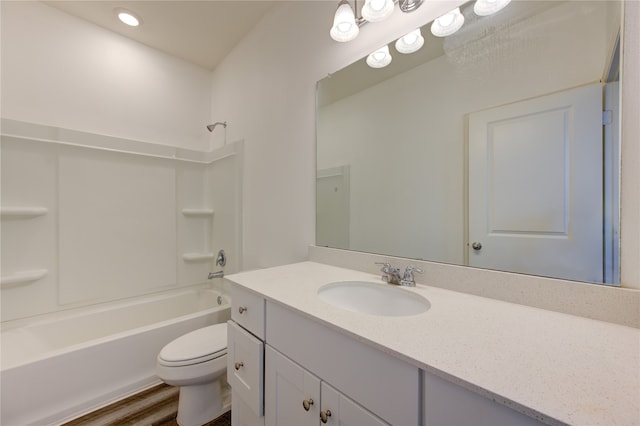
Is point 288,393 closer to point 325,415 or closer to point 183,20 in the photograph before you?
point 325,415

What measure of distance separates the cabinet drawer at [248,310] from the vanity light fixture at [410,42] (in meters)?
1.30

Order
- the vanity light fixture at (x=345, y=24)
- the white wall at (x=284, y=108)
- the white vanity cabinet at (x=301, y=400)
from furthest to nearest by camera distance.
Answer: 1. the white wall at (x=284, y=108)
2. the vanity light fixture at (x=345, y=24)
3. the white vanity cabinet at (x=301, y=400)

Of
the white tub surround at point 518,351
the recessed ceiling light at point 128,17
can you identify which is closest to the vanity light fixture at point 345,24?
the white tub surround at point 518,351

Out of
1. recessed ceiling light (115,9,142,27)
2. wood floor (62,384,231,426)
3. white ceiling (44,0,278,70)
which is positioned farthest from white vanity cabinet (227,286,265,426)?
recessed ceiling light (115,9,142,27)

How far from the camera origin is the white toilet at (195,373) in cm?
129

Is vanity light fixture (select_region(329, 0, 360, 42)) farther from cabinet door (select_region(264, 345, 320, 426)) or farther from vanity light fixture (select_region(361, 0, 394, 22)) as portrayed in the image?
cabinet door (select_region(264, 345, 320, 426))

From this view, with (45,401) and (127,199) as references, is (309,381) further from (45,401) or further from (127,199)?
(127,199)

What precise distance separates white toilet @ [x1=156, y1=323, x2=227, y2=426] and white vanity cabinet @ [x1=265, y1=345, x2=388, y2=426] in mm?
559

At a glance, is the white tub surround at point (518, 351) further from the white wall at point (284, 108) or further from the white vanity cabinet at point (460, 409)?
the white wall at point (284, 108)

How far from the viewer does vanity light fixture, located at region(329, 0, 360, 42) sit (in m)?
1.20

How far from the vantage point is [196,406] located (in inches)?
54.3

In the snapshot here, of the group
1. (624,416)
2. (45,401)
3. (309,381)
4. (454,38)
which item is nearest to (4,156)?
(45,401)

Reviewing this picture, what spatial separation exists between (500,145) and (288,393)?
118cm

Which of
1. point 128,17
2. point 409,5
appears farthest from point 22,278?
point 409,5
